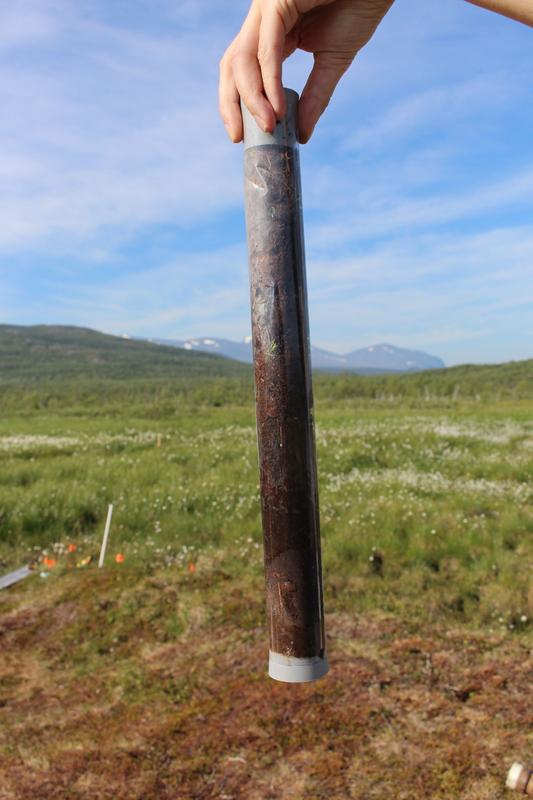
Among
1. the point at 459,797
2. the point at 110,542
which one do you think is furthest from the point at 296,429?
the point at 110,542

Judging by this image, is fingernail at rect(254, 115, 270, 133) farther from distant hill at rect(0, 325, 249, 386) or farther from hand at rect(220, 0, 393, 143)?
distant hill at rect(0, 325, 249, 386)

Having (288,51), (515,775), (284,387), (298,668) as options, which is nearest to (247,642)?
(515,775)

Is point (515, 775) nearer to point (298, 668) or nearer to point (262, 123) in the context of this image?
point (298, 668)

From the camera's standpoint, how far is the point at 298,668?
252cm

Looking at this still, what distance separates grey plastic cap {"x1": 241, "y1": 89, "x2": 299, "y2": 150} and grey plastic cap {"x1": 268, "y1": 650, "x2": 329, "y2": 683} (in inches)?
76.3

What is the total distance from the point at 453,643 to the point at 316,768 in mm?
2689

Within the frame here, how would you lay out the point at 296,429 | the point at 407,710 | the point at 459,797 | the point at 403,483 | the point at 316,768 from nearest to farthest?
the point at 296,429, the point at 459,797, the point at 316,768, the point at 407,710, the point at 403,483

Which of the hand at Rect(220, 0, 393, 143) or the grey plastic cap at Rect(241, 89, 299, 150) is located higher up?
the hand at Rect(220, 0, 393, 143)

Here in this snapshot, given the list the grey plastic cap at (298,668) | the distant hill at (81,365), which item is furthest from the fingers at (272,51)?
the distant hill at (81,365)

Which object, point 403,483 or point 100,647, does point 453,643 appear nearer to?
point 100,647

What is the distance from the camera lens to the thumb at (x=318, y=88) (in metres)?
2.58

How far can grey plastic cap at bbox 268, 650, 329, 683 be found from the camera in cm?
252

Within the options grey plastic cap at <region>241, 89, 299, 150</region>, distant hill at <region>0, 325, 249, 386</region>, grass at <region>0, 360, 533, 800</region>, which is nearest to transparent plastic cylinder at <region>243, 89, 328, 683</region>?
grey plastic cap at <region>241, 89, 299, 150</region>

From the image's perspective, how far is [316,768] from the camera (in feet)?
17.9
